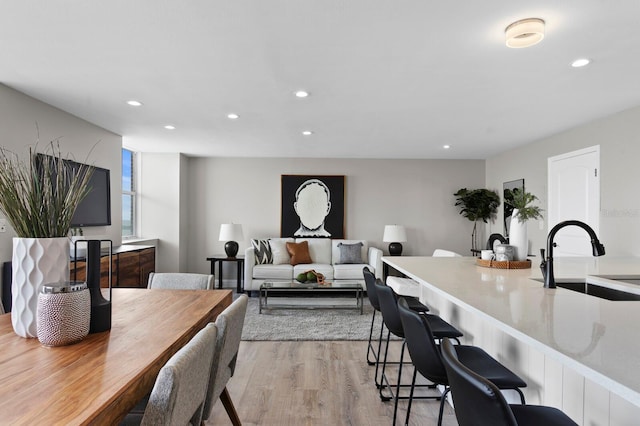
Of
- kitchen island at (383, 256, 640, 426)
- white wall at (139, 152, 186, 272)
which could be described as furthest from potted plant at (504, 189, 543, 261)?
white wall at (139, 152, 186, 272)

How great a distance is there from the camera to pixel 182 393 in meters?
0.96

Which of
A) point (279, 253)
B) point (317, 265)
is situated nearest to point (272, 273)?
point (279, 253)

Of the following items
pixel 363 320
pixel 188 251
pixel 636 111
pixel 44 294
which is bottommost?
pixel 363 320

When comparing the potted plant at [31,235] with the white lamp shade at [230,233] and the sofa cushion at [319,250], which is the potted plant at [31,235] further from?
the sofa cushion at [319,250]

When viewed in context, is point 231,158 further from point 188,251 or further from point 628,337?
point 628,337

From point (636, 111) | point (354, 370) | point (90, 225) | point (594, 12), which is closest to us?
point (594, 12)

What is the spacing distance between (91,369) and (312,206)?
5.53m

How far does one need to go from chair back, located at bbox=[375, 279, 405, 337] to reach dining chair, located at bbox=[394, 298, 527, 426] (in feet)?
1.36

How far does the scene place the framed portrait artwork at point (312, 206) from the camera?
21.3ft

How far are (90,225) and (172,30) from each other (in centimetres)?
301

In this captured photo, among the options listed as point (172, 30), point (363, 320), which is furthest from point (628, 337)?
point (363, 320)

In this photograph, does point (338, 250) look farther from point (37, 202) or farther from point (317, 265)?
point (37, 202)

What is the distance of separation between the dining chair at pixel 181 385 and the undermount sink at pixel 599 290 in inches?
68.8

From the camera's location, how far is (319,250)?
626 centimetres
